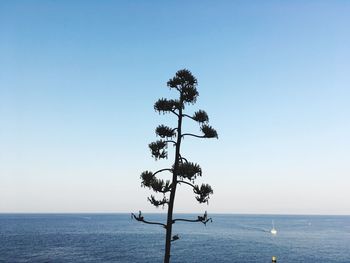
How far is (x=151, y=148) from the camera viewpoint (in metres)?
13.9

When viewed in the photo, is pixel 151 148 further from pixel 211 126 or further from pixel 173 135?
pixel 211 126

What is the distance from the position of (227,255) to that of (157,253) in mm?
18956

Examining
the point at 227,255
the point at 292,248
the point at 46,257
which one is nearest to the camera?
the point at 46,257

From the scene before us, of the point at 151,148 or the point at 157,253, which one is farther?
the point at 157,253

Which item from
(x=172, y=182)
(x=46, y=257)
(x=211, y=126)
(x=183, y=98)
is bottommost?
(x=46, y=257)

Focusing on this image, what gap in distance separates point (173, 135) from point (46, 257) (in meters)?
88.1

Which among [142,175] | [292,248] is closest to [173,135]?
[142,175]

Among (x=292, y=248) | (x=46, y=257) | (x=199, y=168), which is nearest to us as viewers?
(x=199, y=168)

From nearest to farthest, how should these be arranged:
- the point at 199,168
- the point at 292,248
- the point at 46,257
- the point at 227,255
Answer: the point at 199,168 < the point at 46,257 < the point at 227,255 < the point at 292,248

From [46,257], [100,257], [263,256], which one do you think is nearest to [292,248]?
[263,256]

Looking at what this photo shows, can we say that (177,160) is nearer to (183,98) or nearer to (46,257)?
(183,98)

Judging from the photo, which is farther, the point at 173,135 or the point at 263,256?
the point at 263,256

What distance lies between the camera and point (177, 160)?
1370cm

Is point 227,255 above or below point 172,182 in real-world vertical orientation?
below
